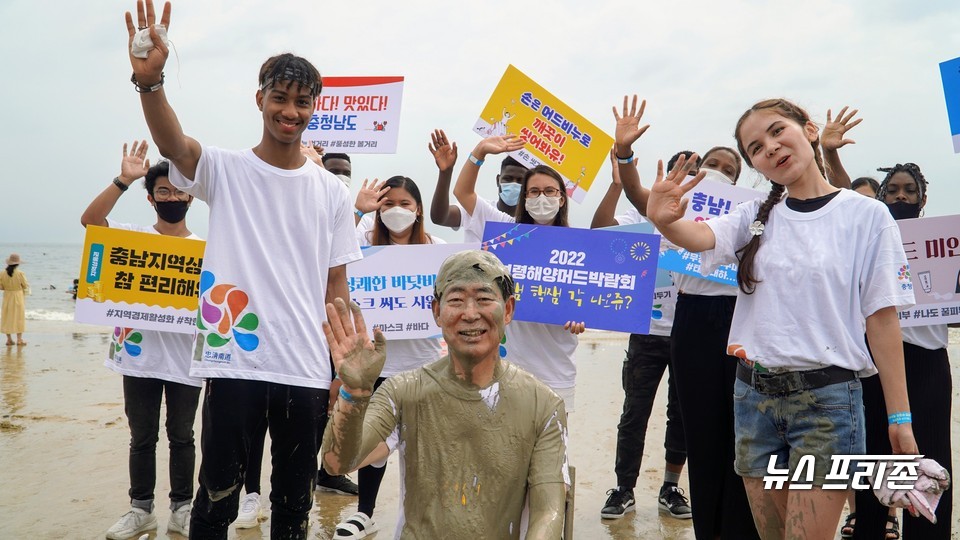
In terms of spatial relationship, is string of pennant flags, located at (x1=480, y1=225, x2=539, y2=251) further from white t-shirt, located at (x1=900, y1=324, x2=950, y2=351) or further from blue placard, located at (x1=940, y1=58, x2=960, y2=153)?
blue placard, located at (x1=940, y1=58, x2=960, y2=153)

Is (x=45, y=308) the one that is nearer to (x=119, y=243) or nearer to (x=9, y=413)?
(x=9, y=413)

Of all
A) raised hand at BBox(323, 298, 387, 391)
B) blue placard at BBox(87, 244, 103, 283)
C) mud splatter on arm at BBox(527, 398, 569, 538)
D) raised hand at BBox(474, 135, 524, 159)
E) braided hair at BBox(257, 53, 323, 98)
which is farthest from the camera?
raised hand at BBox(474, 135, 524, 159)

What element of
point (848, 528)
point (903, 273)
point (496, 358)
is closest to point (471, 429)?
point (496, 358)

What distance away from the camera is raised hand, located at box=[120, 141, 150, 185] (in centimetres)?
505

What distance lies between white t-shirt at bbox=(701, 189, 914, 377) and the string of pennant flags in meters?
2.04

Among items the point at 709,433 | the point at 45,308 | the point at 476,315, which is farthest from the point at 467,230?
the point at 45,308

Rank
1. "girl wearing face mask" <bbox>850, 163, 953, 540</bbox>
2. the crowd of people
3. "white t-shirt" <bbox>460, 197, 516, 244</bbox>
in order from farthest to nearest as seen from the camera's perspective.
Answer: "white t-shirt" <bbox>460, 197, 516, 244</bbox> < "girl wearing face mask" <bbox>850, 163, 953, 540</bbox> < the crowd of people

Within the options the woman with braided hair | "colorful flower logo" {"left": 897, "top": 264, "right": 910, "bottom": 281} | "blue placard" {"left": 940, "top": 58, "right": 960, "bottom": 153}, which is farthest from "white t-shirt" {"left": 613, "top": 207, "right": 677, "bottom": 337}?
"colorful flower logo" {"left": 897, "top": 264, "right": 910, "bottom": 281}

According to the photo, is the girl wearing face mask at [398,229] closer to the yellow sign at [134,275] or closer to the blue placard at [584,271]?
the blue placard at [584,271]

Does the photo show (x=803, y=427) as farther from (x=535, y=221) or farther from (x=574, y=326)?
(x=535, y=221)

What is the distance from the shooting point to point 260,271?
3.31m

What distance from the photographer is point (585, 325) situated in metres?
4.86

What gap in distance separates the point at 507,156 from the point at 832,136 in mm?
2526

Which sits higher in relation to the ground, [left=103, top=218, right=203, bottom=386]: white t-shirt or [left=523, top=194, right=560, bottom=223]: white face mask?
[left=523, top=194, right=560, bottom=223]: white face mask
